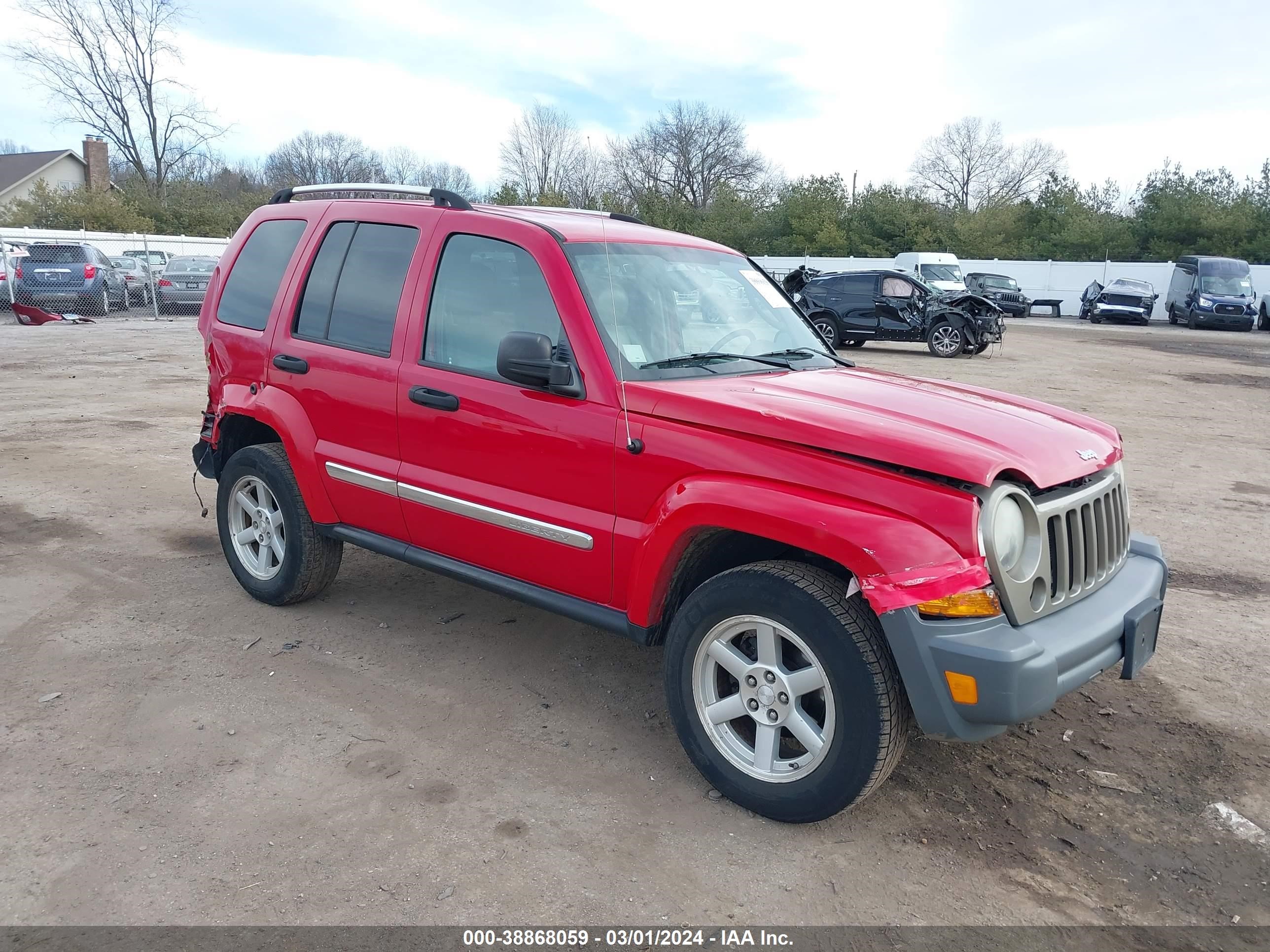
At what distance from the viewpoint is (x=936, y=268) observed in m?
31.3

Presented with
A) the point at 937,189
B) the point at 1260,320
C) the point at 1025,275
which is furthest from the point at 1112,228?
the point at 937,189

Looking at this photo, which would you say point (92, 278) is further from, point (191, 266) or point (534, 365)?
point (534, 365)

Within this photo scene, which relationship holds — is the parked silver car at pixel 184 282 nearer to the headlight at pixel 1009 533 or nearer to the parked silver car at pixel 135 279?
the parked silver car at pixel 135 279

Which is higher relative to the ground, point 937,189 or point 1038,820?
point 937,189

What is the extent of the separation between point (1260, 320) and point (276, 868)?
35.9 m

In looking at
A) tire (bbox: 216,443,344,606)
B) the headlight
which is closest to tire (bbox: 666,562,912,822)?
the headlight

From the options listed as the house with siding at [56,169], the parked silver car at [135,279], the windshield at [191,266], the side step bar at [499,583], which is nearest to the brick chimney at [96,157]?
the house with siding at [56,169]

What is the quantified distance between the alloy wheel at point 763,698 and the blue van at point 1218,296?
108 feet

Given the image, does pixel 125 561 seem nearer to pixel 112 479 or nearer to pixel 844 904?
pixel 112 479

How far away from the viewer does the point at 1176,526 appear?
22.4ft

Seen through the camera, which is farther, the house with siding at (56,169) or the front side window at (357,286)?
the house with siding at (56,169)

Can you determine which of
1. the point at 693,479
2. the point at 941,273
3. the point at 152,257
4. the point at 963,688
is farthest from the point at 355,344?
the point at 941,273

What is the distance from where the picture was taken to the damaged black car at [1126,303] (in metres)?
32.8

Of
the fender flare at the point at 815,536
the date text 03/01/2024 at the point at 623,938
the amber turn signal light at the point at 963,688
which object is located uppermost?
the fender flare at the point at 815,536
